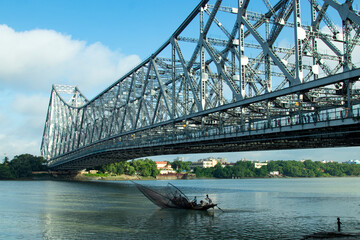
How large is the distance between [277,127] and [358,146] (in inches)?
602

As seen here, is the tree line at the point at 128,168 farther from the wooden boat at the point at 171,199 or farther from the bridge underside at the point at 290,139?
the wooden boat at the point at 171,199

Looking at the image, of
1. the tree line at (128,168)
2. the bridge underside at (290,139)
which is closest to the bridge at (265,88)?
the bridge underside at (290,139)

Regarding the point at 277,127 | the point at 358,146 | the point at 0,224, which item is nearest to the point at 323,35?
the point at 277,127

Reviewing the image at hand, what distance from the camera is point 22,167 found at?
523 feet

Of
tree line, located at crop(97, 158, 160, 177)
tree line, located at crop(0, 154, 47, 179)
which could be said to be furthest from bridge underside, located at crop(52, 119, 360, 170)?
tree line, located at crop(0, 154, 47, 179)

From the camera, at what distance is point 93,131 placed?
124 meters

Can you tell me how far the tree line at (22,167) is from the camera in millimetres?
155500

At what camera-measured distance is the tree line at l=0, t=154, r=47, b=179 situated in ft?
510

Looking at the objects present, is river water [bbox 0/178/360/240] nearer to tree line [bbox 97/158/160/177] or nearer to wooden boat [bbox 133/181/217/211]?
wooden boat [bbox 133/181/217/211]

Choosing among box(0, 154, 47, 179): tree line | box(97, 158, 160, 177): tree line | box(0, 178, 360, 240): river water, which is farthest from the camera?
box(97, 158, 160, 177): tree line

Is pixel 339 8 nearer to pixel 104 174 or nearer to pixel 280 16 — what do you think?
pixel 280 16

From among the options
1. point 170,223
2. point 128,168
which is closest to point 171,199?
point 170,223

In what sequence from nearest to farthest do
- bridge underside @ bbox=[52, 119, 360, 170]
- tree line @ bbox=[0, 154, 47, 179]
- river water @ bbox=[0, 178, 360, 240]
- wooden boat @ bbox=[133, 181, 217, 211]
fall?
river water @ bbox=[0, 178, 360, 240] → bridge underside @ bbox=[52, 119, 360, 170] → wooden boat @ bbox=[133, 181, 217, 211] → tree line @ bbox=[0, 154, 47, 179]

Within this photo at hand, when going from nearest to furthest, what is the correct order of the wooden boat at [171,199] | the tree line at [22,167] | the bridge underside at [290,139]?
the bridge underside at [290,139] → the wooden boat at [171,199] → the tree line at [22,167]
